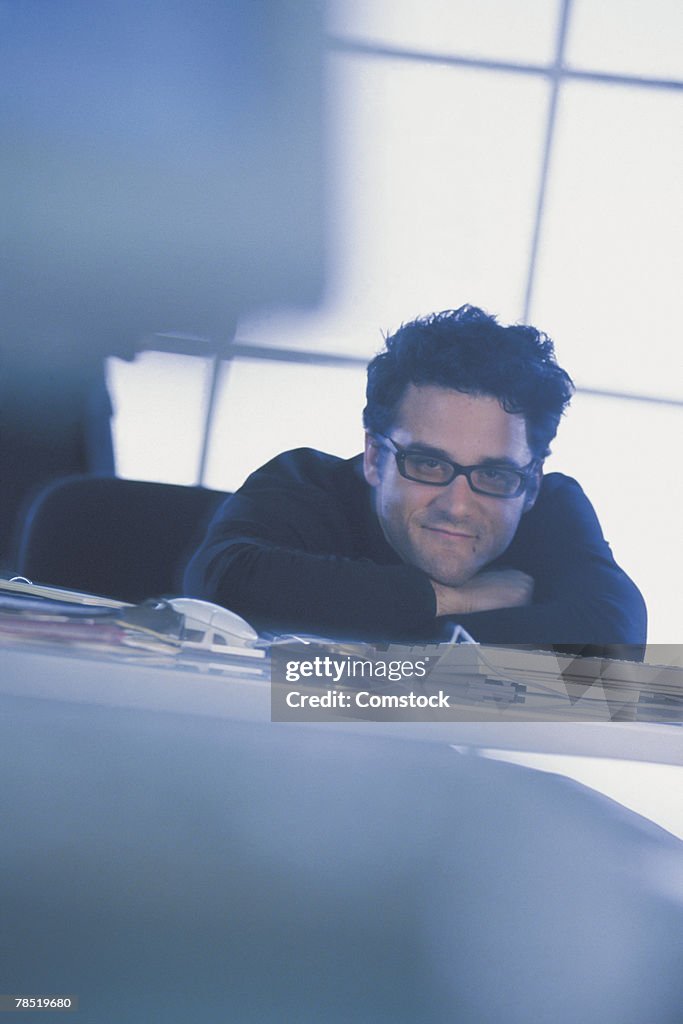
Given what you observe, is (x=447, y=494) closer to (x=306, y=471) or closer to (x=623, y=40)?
(x=306, y=471)

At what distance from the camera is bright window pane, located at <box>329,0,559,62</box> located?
109 cm

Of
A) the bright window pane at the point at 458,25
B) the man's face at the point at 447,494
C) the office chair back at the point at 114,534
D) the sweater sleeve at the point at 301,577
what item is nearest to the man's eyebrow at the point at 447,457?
the man's face at the point at 447,494

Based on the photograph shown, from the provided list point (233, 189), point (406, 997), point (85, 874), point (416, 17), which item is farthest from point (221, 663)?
point (416, 17)

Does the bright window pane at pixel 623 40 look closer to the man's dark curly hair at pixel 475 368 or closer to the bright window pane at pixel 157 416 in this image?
the man's dark curly hair at pixel 475 368

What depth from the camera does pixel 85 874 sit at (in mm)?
878

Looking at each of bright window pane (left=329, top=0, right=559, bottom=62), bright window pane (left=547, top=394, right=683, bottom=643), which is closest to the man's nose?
bright window pane (left=547, top=394, right=683, bottom=643)

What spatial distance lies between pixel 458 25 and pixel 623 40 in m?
0.21

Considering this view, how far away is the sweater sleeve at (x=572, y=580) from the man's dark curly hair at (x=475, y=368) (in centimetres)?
8

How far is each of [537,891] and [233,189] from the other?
2.78 ft

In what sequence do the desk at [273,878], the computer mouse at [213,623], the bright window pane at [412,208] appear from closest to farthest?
1. the desk at [273,878]
2. the computer mouse at [213,623]
3. the bright window pane at [412,208]

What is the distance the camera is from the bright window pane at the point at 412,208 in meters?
1.08

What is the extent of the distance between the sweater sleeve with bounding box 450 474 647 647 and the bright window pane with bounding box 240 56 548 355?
25 centimetres

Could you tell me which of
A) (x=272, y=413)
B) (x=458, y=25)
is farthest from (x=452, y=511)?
(x=458, y=25)

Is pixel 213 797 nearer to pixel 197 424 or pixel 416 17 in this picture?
pixel 197 424
